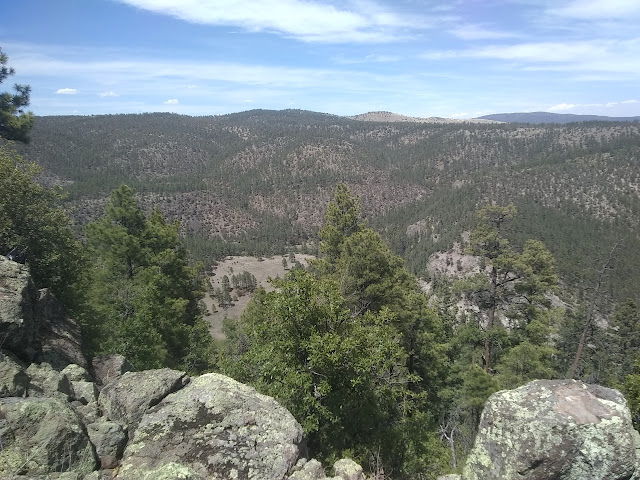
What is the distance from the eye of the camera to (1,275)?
11.2 meters

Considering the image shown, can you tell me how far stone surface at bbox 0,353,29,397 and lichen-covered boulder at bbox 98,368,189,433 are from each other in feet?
5.20

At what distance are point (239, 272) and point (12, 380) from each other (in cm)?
9237

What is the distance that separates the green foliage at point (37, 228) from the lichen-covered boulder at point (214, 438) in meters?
10.5

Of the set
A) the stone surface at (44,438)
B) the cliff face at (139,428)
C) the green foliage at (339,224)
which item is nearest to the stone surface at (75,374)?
the cliff face at (139,428)

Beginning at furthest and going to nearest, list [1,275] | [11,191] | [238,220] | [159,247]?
[238,220] → [159,247] → [11,191] → [1,275]

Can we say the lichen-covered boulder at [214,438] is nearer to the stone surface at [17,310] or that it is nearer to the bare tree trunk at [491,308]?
the stone surface at [17,310]

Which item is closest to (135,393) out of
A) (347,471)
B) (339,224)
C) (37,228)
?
(347,471)

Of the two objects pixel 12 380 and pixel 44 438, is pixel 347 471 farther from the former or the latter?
pixel 12 380

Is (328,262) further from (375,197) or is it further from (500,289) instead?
(375,197)

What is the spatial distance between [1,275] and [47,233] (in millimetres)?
5149

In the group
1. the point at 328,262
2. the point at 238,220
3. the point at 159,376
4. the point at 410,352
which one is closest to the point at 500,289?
the point at 410,352

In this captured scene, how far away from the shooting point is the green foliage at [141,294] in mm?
18203

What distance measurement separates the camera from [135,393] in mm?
8977

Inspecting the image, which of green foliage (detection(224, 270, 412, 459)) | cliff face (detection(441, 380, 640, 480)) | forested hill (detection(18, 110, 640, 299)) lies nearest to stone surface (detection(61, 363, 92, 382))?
green foliage (detection(224, 270, 412, 459))
